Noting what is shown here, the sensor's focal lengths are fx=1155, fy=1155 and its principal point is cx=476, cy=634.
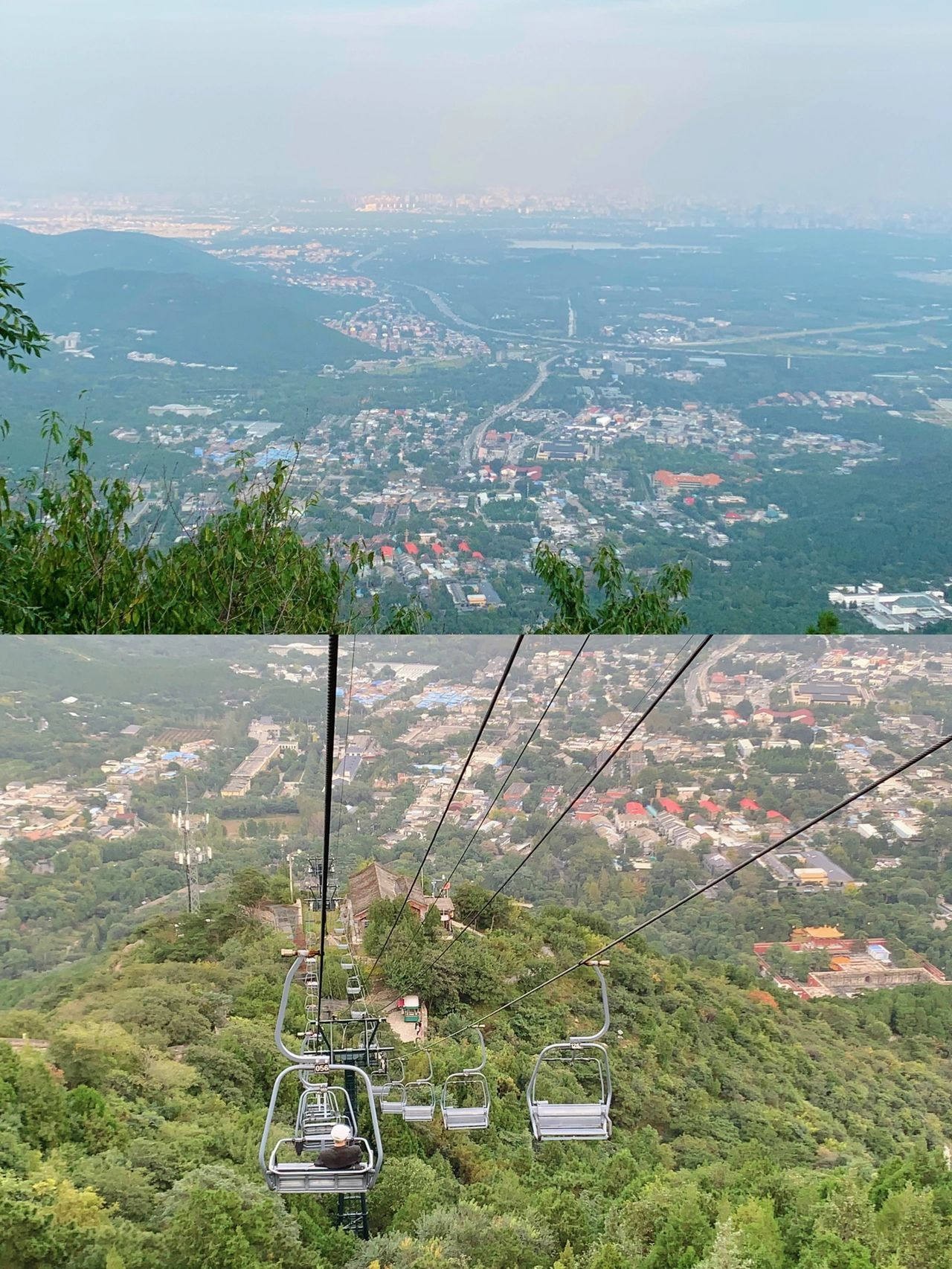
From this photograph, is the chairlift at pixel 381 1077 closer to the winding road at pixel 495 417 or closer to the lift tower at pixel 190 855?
the lift tower at pixel 190 855

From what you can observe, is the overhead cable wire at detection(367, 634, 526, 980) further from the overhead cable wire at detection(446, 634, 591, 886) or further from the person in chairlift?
the person in chairlift

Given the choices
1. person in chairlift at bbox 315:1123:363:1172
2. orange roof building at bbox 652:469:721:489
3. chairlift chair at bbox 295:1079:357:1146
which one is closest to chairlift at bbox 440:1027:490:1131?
chairlift chair at bbox 295:1079:357:1146

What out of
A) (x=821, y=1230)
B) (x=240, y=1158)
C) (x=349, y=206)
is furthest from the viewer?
(x=349, y=206)

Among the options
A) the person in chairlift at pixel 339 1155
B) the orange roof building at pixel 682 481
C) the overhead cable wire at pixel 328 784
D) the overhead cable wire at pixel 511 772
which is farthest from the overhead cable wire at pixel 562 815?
the person in chairlift at pixel 339 1155

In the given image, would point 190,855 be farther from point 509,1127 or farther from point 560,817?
point 509,1127

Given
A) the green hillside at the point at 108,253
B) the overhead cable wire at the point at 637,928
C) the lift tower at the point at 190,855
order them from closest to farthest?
the lift tower at the point at 190,855 < the overhead cable wire at the point at 637,928 < the green hillside at the point at 108,253

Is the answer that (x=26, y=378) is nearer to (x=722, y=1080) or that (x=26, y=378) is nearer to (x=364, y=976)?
(x=364, y=976)

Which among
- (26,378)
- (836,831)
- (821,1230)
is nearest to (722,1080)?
(821,1230)
